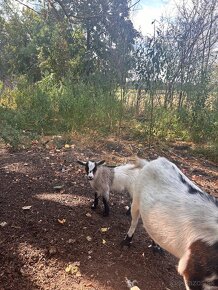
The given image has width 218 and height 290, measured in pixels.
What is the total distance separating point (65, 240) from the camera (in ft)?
10.0

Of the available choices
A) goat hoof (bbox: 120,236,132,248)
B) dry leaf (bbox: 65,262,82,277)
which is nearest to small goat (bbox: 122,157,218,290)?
goat hoof (bbox: 120,236,132,248)

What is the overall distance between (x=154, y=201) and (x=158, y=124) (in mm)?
4844

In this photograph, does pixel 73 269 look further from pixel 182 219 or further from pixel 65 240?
pixel 182 219

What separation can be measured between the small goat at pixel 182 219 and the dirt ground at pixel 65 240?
0.58 m

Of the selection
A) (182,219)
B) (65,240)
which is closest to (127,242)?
(65,240)

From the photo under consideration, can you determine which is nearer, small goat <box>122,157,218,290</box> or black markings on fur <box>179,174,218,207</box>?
small goat <box>122,157,218,290</box>

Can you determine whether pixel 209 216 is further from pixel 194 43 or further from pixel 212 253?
pixel 194 43

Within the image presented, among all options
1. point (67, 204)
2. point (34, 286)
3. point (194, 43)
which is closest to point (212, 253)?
point (34, 286)

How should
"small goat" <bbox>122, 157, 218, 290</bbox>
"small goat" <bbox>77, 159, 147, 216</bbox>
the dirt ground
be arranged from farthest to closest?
"small goat" <bbox>77, 159, 147, 216</bbox>, the dirt ground, "small goat" <bbox>122, 157, 218, 290</bbox>

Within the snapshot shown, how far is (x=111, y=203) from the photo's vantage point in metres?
4.11

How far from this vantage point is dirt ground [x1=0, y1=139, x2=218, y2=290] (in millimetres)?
2609

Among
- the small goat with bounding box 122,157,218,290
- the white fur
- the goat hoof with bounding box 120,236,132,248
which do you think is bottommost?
the goat hoof with bounding box 120,236,132,248

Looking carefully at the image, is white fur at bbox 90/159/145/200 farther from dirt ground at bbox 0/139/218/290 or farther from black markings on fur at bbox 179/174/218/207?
black markings on fur at bbox 179/174/218/207

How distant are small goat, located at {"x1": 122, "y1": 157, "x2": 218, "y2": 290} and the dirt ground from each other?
585mm
